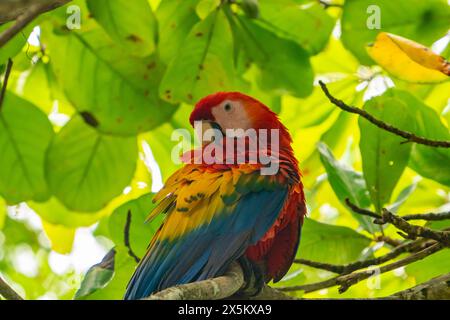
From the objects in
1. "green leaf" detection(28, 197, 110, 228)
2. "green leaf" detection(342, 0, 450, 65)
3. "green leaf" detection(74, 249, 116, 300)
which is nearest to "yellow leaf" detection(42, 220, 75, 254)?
"green leaf" detection(28, 197, 110, 228)

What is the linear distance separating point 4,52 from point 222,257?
759 mm

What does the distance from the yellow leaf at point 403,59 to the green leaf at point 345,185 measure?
35 centimetres

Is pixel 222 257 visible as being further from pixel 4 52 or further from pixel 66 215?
pixel 66 215

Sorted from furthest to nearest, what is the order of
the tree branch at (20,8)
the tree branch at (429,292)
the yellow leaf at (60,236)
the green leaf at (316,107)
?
the yellow leaf at (60,236)
the green leaf at (316,107)
the tree branch at (429,292)
the tree branch at (20,8)

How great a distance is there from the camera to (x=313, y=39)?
2.17 meters

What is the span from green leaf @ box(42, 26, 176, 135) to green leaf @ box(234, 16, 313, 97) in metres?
0.30

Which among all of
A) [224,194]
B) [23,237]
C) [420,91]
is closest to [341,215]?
[420,91]

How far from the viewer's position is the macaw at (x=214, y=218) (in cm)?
149

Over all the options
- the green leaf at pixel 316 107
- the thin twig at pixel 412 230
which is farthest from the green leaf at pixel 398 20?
the thin twig at pixel 412 230

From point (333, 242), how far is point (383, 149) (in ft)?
1.10

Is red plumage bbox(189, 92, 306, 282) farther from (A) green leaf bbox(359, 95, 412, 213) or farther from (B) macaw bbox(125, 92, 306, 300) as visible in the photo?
(A) green leaf bbox(359, 95, 412, 213)

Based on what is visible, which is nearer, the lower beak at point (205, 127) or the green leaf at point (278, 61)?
the lower beak at point (205, 127)

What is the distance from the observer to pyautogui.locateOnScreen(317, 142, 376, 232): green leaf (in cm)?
194

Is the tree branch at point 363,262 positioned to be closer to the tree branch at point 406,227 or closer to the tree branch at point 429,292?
the tree branch at point 406,227
